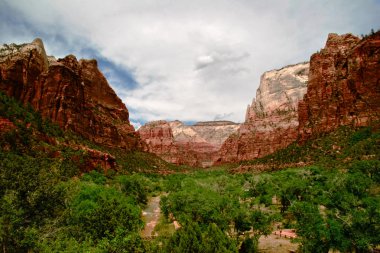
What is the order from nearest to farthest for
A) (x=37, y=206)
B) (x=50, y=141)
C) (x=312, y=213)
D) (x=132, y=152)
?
(x=37, y=206)
(x=312, y=213)
(x=50, y=141)
(x=132, y=152)

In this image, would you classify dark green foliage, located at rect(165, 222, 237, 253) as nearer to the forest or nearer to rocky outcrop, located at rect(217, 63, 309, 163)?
the forest

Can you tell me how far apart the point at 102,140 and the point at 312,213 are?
9017 cm

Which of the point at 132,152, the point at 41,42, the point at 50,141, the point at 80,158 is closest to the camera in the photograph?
the point at 50,141

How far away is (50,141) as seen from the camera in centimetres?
5694

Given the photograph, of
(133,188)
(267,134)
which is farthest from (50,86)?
(267,134)

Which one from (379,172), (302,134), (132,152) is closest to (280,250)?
(379,172)

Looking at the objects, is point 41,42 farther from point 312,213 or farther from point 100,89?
point 312,213

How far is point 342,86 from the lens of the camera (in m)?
91.1

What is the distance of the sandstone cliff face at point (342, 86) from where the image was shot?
8100 centimetres

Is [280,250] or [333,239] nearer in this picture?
[333,239]

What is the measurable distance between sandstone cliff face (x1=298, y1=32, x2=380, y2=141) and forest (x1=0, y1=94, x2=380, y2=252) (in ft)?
43.9

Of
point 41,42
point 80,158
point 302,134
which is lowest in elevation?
point 80,158

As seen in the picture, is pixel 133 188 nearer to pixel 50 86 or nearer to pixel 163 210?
pixel 163 210

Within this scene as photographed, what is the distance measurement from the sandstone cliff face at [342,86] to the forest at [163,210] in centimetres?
1339
